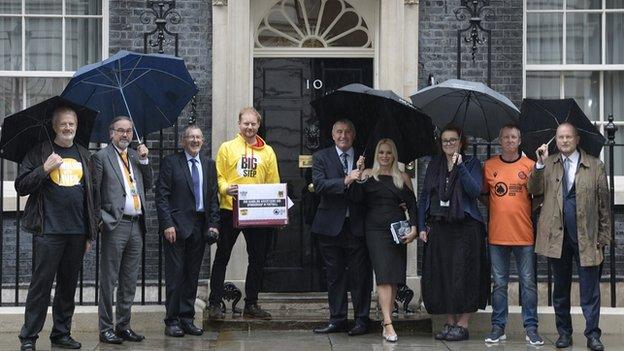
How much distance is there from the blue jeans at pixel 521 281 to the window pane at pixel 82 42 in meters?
4.71

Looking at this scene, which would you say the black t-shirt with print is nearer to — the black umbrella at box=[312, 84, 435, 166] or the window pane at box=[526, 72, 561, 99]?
the black umbrella at box=[312, 84, 435, 166]

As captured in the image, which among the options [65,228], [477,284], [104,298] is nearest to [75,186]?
[65,228]

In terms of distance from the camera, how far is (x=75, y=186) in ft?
32.0

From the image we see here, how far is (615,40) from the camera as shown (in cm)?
1290

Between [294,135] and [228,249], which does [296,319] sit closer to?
[228,249]

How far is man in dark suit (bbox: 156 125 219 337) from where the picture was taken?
1056 centimetres

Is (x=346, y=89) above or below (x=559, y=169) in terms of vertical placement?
above

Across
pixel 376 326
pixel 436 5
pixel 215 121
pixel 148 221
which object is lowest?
pixel 376 326

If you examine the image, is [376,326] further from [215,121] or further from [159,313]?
[215,121]

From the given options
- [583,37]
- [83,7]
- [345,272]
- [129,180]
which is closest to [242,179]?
[129,180]

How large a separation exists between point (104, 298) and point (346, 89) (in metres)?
2.65

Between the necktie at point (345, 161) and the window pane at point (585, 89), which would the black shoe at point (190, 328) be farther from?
the window pane at point (585, 89)

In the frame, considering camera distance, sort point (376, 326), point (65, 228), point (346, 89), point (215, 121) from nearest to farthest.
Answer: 1. point (65, 228)
2. point (346, 89)
3. point (376, 326)
4. point (215, 121)

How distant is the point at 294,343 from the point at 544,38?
14.8 feet
